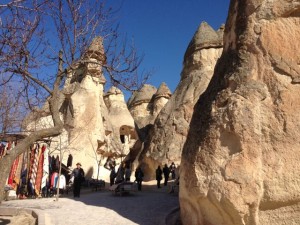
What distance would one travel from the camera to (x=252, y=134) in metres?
5.42

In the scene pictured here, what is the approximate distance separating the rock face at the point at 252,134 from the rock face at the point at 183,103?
38.4ft

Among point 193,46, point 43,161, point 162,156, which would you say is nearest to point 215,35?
point 193,46

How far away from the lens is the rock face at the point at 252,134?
527 cm

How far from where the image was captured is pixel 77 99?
67.6 feet

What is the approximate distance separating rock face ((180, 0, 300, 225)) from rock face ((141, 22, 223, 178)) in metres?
11.7

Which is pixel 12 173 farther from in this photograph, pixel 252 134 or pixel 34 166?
pixel 252 134

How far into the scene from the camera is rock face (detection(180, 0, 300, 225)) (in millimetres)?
5266

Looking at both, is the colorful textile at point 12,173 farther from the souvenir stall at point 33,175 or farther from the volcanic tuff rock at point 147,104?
the volcanic tuff rock at point 147,104

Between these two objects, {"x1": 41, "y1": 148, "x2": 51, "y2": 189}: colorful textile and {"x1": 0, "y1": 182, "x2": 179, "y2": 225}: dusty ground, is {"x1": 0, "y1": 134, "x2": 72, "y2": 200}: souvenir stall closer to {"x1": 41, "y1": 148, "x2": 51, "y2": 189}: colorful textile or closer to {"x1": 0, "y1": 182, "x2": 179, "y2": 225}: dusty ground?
{"x1": 41, "y1": 148, "x2": 51, "y2": 189}: colorful textile

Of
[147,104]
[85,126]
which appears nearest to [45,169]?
[85,126]

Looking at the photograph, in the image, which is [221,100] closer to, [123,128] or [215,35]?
[215,35]

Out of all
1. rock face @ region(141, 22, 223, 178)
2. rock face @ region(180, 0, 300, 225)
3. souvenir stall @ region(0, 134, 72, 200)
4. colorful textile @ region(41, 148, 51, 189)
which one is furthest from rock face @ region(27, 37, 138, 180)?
rock face @ region(180, 0, 300, 225)

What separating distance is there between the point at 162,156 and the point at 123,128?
9.22 m

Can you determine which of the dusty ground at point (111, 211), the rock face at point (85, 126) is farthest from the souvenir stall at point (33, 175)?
the rock face at point (85, 126)
